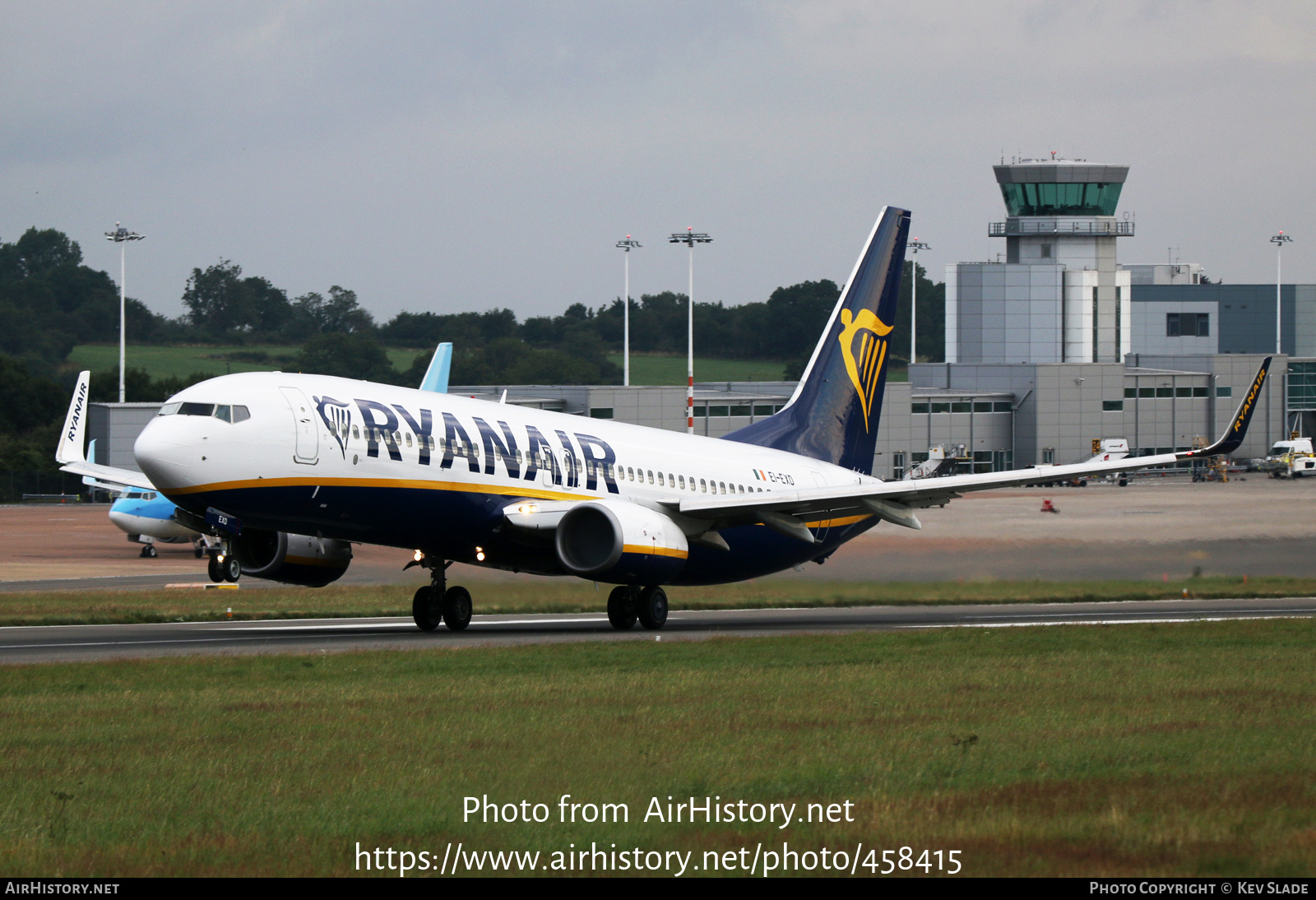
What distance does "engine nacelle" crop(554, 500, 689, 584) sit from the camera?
2850 centimetres

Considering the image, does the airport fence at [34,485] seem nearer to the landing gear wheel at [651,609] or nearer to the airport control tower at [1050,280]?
the airport control tower at [1050,280]

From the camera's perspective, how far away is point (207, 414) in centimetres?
2538

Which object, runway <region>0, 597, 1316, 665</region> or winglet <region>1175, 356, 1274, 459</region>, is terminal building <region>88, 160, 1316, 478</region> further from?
winglet <region>1175, 356, 1274, 459</region>

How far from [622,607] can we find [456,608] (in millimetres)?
3396

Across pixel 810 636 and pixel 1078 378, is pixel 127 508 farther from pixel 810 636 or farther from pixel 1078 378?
pixel 1078 378

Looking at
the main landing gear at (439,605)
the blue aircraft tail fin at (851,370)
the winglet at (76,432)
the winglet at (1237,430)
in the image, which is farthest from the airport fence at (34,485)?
the winglet at (1237,430)

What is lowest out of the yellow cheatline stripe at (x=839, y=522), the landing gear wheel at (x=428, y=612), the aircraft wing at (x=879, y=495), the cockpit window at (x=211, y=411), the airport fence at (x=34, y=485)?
the airport fence at (x=34, y=485)

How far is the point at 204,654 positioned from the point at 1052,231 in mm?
122179

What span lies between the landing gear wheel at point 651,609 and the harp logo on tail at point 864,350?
37.6 feet

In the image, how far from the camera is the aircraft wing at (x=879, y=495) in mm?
31188

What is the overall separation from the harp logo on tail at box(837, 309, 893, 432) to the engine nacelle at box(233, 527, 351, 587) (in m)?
15.5

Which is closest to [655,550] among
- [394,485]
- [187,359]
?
[394,485]

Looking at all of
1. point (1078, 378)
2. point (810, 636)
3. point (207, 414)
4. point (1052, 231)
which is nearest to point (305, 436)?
point (207, 414)

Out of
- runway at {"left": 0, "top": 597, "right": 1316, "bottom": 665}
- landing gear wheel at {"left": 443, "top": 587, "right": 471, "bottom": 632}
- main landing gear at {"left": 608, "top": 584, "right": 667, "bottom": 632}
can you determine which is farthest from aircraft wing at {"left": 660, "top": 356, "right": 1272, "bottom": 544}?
landing gear wheel at {"left": 443, "top": 587, "right": 471, "bottom": 632}
